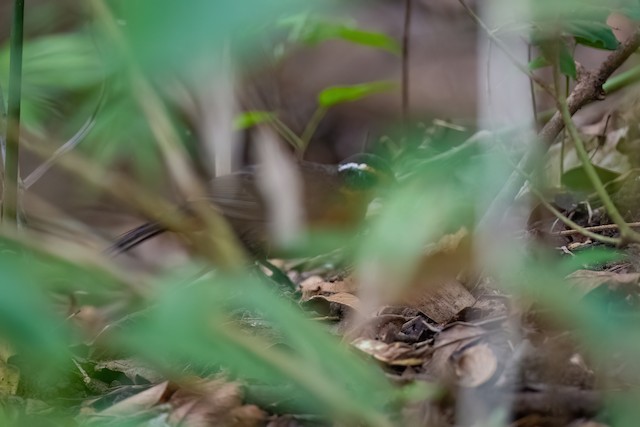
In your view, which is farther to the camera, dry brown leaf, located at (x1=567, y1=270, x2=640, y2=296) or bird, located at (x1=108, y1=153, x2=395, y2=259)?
bird, located at (x1=108, y1=153, x2=395, y2=259)

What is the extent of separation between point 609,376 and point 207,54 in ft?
3.04

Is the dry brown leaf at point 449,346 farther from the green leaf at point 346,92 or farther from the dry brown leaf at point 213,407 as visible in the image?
the green leaf at point 346,92

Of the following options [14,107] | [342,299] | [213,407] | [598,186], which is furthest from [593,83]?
[14,107]

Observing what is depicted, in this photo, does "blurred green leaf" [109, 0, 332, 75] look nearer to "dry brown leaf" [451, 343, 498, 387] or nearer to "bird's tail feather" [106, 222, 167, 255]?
"dry brown leaf" [451, 343, 498, 387]

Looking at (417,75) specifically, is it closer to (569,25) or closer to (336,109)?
(336,109)

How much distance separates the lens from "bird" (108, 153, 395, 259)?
3512 mm

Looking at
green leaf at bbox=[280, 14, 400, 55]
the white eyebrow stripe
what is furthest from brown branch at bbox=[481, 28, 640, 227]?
the white eyebrow stripe

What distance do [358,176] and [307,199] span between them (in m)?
0.30

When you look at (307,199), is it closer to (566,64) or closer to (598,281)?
(566,64)

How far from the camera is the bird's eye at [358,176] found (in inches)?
146

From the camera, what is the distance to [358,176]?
3.96 m

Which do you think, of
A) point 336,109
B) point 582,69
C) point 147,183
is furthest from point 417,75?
point 582,69

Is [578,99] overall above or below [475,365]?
above

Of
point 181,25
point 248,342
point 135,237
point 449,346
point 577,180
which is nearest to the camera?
point 181,25
